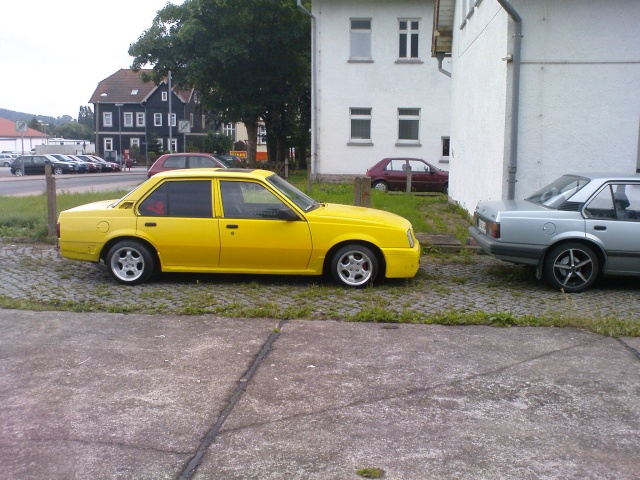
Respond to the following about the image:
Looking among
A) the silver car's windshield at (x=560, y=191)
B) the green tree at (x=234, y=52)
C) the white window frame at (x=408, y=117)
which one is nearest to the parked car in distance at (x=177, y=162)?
the white window frame at (x=408, y=117)

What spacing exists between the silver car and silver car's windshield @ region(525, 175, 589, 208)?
4 cm

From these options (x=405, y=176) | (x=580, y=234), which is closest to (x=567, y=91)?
(x=580, y=234)

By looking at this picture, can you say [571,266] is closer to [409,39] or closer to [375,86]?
[375,86]

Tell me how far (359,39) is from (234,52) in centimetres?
781

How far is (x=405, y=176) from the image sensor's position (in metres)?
24.2

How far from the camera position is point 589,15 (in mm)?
11672

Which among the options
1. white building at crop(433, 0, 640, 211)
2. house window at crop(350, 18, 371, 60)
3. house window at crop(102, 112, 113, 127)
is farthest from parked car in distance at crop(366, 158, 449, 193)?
house window at crop(102, 112, 113, 127)

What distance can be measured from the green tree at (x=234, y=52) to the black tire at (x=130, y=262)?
90.2 ft

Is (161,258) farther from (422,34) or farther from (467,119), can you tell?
(422,34)

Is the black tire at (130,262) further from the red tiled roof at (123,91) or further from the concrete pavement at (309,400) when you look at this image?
the red tiled roof at (123,91)

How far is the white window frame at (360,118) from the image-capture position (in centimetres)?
2955

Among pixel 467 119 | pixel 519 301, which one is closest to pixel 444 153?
pixel 467 119

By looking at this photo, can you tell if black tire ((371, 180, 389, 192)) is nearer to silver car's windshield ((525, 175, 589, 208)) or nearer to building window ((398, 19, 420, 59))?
building window ((398, 19, 420, 59))

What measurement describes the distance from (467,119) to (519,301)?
8800mm
